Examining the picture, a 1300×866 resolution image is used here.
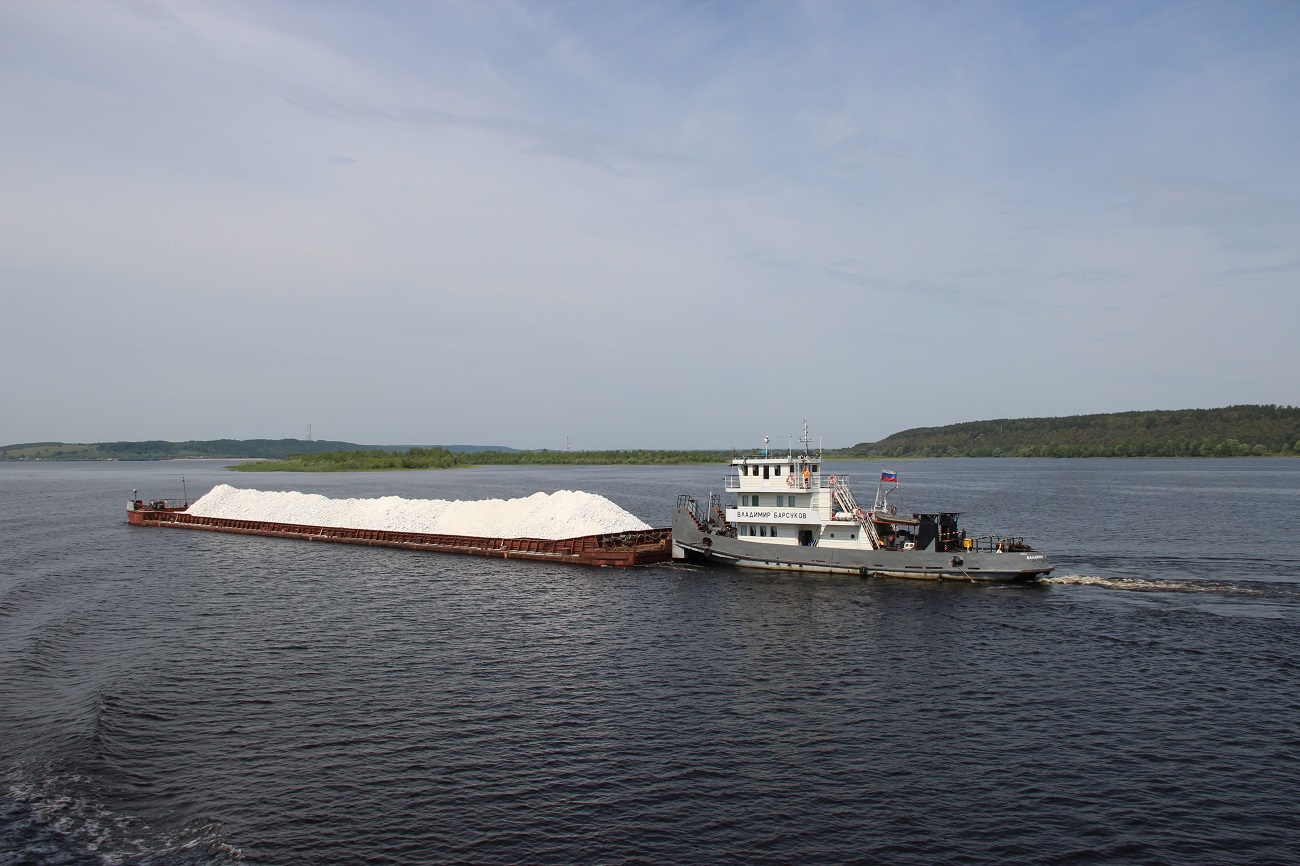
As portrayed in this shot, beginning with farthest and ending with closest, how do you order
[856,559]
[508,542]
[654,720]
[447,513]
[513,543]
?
[447,513] → [508,542] → [513,543] → [856,559] → [654,720]

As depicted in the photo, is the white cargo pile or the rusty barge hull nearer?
the rusty barge hull

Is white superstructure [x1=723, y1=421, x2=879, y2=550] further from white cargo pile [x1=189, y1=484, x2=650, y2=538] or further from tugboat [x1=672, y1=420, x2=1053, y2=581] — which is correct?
white cargo pile [x1=189, y1=484, x2=650, y2=538]

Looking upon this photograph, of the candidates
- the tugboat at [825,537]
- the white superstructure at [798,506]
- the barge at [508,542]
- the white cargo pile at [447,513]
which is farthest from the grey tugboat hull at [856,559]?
the white cargo pile at [447,513]

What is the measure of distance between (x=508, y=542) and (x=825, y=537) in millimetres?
23752

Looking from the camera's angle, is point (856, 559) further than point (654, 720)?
Yes

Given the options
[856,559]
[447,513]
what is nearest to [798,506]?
[856,559]

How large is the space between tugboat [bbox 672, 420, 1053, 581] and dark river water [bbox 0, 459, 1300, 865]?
5.26 feet

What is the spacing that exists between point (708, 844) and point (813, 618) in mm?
22203

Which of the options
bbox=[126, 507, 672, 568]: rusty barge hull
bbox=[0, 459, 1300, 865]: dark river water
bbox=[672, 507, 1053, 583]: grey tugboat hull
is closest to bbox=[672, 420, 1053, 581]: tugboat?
bbox=[672, 507, 1053, 583]: grey tugboat hull

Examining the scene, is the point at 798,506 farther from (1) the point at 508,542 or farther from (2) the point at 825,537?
(1) the point at 508,542

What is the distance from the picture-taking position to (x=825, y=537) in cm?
5203

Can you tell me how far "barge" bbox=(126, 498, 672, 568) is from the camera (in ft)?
186

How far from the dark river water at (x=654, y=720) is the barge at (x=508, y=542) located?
6.95m

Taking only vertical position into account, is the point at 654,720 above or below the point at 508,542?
below
